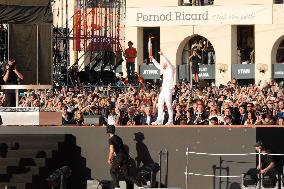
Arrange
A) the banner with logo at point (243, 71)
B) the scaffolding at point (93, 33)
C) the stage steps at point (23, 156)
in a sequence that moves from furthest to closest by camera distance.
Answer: the banner with logo at point (243, 71), the scaffolding at point (93, 33), the stage steps at point (23, 156)

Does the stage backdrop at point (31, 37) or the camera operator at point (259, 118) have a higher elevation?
Result: the stage backdrop at point (31, 37)

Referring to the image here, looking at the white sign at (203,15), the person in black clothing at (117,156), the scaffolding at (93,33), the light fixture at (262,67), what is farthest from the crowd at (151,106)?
the white sign at (203,15)

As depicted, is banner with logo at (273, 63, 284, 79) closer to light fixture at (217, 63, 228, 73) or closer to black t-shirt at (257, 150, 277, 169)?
light fixture at (217, 63, 228, 73)

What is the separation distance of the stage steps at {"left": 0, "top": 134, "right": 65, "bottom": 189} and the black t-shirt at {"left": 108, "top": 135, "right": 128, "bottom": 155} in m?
2.69

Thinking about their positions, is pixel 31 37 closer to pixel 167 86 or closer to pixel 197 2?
pixel 167 86

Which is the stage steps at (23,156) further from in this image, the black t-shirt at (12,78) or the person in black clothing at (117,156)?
the black t-shirt at (12,78)

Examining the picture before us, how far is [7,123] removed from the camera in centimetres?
3709

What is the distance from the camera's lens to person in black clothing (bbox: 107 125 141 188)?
109 ft

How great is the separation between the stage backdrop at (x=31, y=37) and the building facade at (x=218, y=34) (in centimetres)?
2792

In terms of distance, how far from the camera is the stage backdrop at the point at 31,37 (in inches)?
1556

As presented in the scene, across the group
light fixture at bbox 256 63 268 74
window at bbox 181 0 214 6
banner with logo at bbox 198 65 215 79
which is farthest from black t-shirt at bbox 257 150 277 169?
window at bbox 181 0 214 6

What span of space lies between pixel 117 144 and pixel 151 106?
5084 millimetres

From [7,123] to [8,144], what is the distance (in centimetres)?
142

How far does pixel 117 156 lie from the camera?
3338 centimetres
